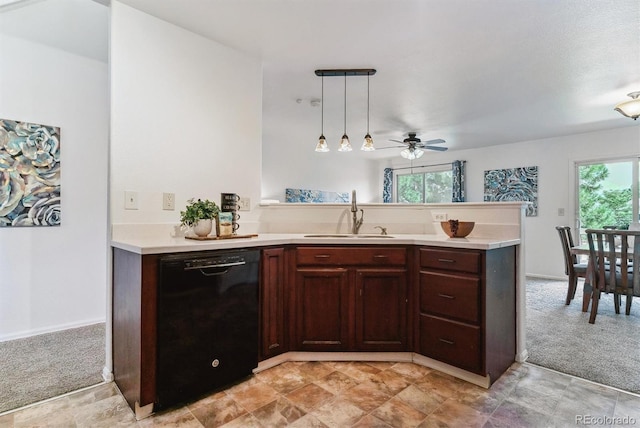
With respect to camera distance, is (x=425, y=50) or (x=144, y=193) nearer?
(x=144, y=193)

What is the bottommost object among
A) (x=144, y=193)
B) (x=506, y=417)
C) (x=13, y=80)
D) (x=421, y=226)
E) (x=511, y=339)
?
(x=506, y=417)

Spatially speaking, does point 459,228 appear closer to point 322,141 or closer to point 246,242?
point 246,242

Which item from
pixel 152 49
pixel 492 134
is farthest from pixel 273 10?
pixel 492 134

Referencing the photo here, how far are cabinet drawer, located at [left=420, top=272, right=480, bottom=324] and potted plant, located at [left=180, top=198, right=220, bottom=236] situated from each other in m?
1.50

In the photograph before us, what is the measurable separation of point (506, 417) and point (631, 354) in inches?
61.0

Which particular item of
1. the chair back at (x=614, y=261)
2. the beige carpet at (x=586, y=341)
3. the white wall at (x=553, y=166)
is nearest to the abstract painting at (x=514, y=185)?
the white wall at (x=553, y=166)

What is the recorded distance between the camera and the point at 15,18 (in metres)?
2.40

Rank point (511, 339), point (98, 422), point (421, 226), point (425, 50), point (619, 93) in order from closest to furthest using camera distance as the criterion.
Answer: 1. point (98, 422)
2. point (511, 339)
3. point (425, 50)
4. point (421, 226)
5. point (619, 93)

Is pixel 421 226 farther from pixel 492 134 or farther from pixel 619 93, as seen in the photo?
pixel 492 134

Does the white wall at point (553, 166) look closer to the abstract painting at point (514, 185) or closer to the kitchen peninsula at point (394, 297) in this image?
the abstract painting at point (514, 185)

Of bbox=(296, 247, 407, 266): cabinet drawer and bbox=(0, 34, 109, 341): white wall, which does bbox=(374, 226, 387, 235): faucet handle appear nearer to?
bbox=(296, 247, 407, 266): cabinet drawer

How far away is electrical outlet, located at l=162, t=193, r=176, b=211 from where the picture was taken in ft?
7.41

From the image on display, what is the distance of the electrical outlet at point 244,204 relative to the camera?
2684 mm

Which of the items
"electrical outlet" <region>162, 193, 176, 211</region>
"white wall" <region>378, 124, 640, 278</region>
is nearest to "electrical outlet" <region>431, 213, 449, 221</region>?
"electrical outlet" <region>162, 193, 176, 211</region>
